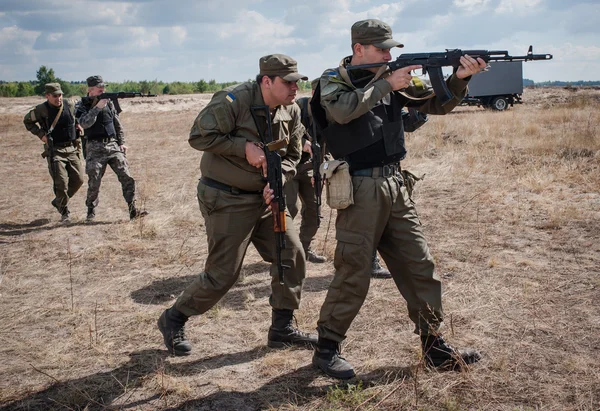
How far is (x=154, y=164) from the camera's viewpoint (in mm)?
14031

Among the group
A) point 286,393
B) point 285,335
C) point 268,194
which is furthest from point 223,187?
point 286,393

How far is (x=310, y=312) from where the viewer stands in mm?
4871

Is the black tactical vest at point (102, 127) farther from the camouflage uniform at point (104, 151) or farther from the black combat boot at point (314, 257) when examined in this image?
the black combat boot at point (314, 257)

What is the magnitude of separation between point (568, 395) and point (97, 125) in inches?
284

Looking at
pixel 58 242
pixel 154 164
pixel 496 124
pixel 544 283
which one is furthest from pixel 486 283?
pixel 496 124

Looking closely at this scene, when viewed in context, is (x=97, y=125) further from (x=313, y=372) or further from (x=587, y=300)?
(x=587, y=300)

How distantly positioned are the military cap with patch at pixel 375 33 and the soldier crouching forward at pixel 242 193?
0.48 m

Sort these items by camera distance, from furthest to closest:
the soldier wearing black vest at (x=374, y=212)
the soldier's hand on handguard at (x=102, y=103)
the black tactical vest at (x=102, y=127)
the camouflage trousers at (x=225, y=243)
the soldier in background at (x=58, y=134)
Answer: the soldier in background at (x=58, y=134) → the black tactical vest at (x=102, y=127) → the soldier's hand on handguard at (x=102, y=103) → the camouflage trousers at (x=225, y=243) → the soldier wearing black vest at (x=374, y=212)

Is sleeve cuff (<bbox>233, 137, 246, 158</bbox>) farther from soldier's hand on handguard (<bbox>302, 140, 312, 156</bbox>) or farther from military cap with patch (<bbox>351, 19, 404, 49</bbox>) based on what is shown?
soldier's hand on handguard (<bbox>302, 140, 312, 156</bbox>)

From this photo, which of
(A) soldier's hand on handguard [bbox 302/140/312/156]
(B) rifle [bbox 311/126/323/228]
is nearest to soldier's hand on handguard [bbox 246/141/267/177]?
(B) rifle [bbox 311/126/323/228]

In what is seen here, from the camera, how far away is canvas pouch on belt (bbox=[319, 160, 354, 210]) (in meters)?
3.40

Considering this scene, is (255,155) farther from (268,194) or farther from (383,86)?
(383,86)

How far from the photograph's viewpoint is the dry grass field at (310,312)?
11.3 ft

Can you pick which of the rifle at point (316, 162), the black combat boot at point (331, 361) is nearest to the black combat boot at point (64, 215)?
the rifle at point (316, 162)
